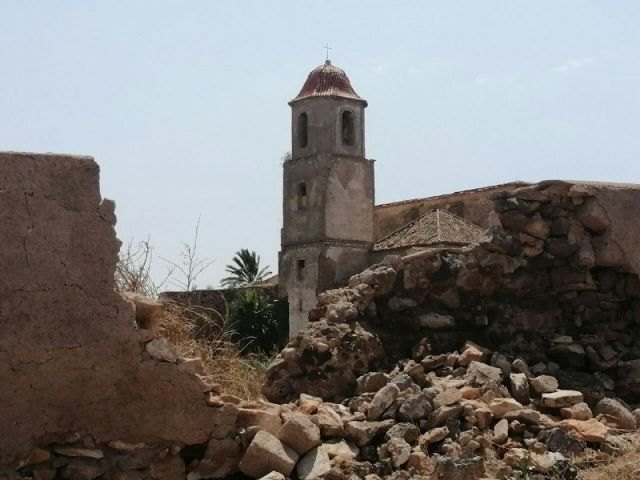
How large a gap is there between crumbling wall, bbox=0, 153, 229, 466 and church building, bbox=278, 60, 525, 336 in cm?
1969

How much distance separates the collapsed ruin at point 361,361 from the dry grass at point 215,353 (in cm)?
24

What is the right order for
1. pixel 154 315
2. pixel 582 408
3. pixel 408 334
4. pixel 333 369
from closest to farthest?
pixel 154 315 < pixel 582 408 < pixel 333 369 < pixel 408 334

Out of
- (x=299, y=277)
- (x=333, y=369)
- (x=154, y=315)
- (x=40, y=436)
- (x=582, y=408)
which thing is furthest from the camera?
(x=299, y=277)

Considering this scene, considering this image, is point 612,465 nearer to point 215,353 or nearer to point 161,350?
point 161,350

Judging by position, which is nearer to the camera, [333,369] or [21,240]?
[21,240]

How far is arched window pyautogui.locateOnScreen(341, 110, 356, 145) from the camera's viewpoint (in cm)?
2670

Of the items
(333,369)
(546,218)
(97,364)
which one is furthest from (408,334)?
(97,364)

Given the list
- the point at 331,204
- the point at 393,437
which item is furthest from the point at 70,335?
the point at 331,204

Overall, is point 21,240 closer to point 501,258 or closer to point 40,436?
point 40,436

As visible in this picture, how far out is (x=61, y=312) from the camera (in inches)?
163

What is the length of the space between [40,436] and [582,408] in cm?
299

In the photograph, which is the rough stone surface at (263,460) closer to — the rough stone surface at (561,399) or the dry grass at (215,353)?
the dry grass at (215,353)

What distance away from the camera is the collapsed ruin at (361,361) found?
4.12 metres

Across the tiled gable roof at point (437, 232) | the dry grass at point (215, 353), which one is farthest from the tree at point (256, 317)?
the dry grass at point (215, 353)
